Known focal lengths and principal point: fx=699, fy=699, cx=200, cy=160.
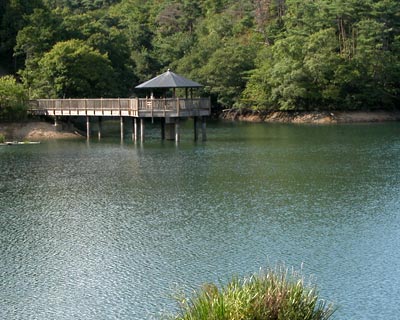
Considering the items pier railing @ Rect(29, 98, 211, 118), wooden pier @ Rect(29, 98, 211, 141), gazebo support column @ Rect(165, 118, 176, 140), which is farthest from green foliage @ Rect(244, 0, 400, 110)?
pier railing @ Rect(29, 98, 211, 118)

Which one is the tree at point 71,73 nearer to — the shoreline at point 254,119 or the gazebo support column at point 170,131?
the shoreline at point 254,119

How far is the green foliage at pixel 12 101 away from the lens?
173ft

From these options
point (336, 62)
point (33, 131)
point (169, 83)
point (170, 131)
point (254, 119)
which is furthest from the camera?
point (254, 119)

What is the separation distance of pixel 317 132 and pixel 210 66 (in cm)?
2314

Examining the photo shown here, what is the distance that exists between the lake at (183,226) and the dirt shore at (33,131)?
9.14 meters

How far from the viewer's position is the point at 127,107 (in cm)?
5081

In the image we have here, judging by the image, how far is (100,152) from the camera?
45.0m

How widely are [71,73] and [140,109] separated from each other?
13.9m

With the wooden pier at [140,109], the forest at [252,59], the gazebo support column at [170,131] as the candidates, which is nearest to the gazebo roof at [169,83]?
the wooden pier at [140,109]

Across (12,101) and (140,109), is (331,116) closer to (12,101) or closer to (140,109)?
(140,109)

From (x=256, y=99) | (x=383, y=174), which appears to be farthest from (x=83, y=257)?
(x=256, y=99)

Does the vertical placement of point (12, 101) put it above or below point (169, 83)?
below

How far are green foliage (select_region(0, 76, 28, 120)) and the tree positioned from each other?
5887 mm

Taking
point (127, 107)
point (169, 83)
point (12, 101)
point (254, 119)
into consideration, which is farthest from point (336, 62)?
point (12, 101)
